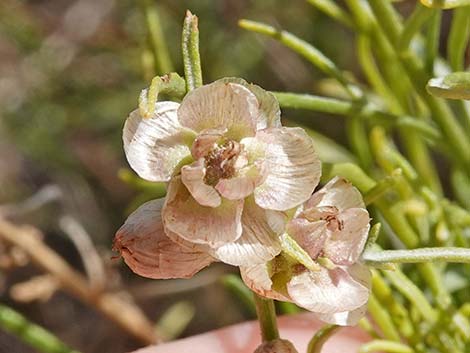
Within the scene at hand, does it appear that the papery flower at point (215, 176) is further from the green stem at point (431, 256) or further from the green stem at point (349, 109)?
the green stem at point (349, 109)

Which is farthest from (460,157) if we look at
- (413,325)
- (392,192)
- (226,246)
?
(226,246)

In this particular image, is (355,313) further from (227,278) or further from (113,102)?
(113,102)

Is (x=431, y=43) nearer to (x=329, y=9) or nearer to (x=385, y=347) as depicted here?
(x=329, y=9)

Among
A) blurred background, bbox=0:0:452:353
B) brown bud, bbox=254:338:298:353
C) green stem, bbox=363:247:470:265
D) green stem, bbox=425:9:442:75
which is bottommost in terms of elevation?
blurred background, bbox=0:0:452:353

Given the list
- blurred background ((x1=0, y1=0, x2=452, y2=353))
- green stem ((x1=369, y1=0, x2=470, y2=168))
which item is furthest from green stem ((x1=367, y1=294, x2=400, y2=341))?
blurred background ((x1=0, y1=0, x2=452, y2=353))

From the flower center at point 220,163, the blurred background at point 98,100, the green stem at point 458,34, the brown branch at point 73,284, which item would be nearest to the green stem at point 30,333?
the brown branch at point 73,284

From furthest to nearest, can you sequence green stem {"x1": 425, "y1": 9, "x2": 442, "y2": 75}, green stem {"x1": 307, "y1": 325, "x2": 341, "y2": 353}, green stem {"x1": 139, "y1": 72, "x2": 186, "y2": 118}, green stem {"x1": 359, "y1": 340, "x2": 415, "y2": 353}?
green stem {"x1": 425, "y1": 9, "x2": 442, "y2": 75}
green stem {"x1": 359, "y1": 340, "x2": 415, "y2": 353}
green stem {"x1": 307, "y1": 325, "x2": 341, "y2": 353}
green stem {"x1": 139, "y1": 72, "x2": 186, "y2": 118}

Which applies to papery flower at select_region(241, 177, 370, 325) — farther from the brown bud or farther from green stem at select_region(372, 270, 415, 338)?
green stem at select_region(372, 270, 415, 338)
